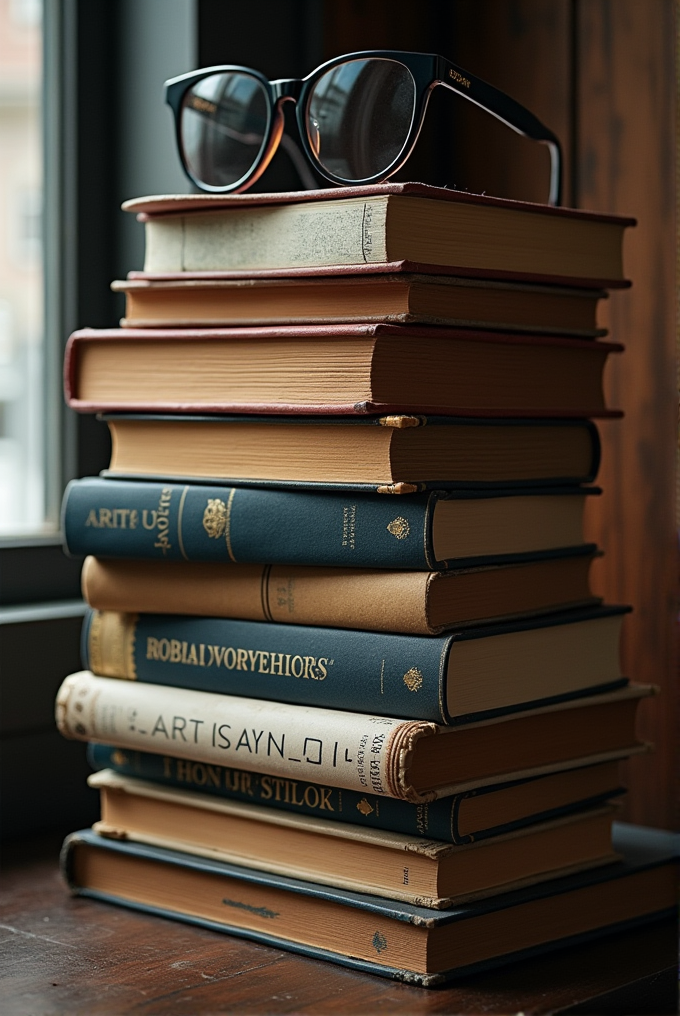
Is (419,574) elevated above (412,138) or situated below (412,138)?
below

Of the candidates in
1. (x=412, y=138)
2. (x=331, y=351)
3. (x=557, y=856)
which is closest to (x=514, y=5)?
(x=412, y=138)

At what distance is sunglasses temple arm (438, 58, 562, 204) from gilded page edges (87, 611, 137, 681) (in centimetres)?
38

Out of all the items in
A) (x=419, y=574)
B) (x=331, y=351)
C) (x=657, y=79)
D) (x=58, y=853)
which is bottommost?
(x=58, y=853)

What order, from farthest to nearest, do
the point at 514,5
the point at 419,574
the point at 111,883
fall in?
1. the point at 514,5
2. the point at 111,883
3. the point at 419,574

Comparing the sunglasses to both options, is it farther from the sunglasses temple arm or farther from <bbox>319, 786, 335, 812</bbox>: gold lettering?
<bbox>319, 786, 335, 812</bbox>: gold lettering

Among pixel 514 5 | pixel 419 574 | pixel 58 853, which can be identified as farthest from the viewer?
pixel 514 5

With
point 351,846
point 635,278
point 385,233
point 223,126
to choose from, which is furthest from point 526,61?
point 351,846

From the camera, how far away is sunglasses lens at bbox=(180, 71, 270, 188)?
0.89 metres

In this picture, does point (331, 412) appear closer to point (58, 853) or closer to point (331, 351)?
point (331, 351)

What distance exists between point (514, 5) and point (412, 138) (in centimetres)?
40

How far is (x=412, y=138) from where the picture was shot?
792 millimetres

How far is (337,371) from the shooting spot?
2.50 feet

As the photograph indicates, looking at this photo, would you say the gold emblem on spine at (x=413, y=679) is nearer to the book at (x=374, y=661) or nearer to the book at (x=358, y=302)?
the book at (x=374, y=661)

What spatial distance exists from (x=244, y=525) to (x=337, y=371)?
11 centimetres
